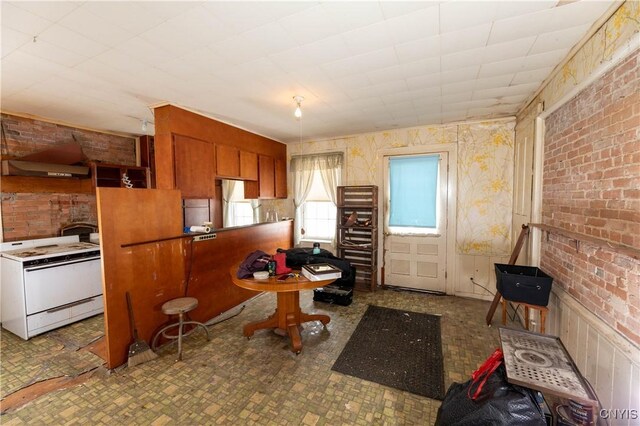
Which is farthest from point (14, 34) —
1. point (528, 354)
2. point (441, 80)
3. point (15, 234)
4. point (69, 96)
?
point (528, 354)

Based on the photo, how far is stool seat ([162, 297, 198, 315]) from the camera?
8.16ft

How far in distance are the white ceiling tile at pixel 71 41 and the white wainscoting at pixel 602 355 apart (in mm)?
3785

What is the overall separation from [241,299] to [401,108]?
339 centimetres

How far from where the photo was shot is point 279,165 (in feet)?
16.3

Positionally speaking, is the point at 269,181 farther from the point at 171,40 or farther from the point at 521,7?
the point at 521,7

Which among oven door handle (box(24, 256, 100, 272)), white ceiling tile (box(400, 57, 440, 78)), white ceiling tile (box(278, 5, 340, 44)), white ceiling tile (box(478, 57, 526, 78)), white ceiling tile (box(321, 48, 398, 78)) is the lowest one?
oven door handle (box(24, 256, 100, 272))

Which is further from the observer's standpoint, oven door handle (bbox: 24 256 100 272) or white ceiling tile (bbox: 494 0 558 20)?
oven door handle (bbox: 24 256 100 272)

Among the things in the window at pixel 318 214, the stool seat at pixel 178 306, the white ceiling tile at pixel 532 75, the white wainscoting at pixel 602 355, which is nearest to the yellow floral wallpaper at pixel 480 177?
the white ceiling tile at pixel 532 75

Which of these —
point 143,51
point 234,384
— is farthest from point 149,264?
point 143,51

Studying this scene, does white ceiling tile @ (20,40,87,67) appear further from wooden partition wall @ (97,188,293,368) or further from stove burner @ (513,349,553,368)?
stove burner @ (513,349,553,368)

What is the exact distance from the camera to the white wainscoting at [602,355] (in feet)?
4.43

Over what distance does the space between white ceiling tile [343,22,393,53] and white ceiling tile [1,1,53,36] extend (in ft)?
6.25

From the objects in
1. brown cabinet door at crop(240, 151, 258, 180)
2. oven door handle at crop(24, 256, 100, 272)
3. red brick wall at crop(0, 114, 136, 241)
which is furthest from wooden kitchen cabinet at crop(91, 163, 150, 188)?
brown cabinet door at crop(240, 151, 258, 180)

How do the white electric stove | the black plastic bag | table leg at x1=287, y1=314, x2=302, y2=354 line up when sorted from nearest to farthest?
1. the black plastic bag
2. table leg at x1=287, y1=314, x2=302, y2=354
3. the white electric stove
